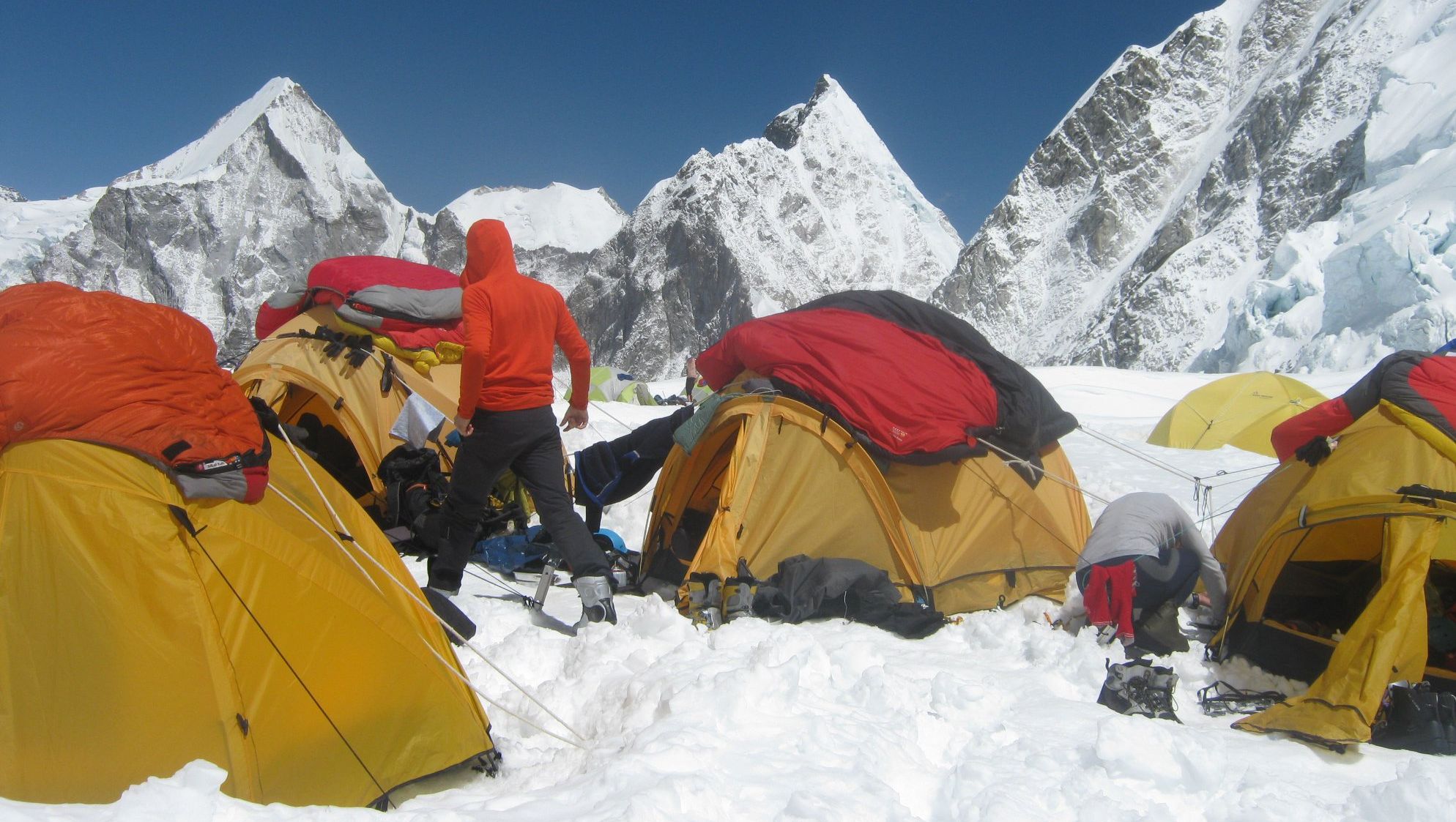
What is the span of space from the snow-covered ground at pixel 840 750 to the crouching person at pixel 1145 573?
0.66 ft

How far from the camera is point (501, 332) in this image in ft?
14.7

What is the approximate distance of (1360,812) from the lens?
8.36ft

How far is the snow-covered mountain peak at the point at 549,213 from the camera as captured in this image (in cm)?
10919

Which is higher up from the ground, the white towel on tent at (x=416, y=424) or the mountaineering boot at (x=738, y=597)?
the white towel on tent at (x=416, y=424)

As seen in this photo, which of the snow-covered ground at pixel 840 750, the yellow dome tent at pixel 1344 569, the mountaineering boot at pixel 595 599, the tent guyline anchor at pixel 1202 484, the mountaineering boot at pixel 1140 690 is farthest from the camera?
the tent guyline anchor at pixel 1202 484

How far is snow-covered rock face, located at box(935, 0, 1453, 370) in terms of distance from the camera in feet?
108

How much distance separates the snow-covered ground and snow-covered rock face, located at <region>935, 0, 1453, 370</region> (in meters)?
30.0

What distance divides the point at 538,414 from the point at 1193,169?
213 ft

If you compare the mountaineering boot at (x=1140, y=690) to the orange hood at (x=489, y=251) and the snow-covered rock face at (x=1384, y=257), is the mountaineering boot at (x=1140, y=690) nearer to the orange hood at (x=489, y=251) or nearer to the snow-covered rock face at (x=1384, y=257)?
the orange hood at (x=489, y=251)

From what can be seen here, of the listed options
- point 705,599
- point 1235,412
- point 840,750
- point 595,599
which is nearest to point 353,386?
point 595,599

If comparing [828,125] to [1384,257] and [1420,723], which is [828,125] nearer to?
[1384,257]

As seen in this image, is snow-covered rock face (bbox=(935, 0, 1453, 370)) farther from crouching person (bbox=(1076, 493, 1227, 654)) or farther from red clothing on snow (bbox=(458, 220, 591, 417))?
red clothing on snow (bbox=(458, 220, 591, 417))

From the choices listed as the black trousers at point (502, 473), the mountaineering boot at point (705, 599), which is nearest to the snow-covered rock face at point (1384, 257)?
the mountaineering boot at point (705, 599)

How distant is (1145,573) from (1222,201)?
182ft
